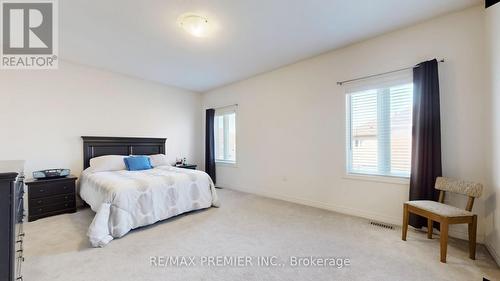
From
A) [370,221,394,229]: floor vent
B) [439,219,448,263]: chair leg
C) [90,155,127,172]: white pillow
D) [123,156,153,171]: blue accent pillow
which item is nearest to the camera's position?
[439,219,448,263]: chair leg

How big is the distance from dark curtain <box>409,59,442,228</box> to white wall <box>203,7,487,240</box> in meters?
0.13

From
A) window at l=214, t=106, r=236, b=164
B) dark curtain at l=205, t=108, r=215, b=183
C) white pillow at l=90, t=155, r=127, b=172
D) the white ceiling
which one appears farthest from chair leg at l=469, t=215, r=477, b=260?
white pillow at l=90, t=155, r=127, b=172

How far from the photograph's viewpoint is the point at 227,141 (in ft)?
18.2

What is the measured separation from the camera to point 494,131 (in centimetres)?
212

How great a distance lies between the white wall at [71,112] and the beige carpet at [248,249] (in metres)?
1.21

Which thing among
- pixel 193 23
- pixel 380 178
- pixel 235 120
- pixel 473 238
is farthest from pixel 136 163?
pixel 473 238

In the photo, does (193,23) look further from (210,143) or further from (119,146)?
(210,143)

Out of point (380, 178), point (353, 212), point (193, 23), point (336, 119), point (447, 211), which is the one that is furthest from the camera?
point (336, 119)

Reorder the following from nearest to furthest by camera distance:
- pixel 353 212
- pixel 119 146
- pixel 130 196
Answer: pixel 130 196, pixel 353 212, pixel 119 146

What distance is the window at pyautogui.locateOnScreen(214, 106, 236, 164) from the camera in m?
5.35

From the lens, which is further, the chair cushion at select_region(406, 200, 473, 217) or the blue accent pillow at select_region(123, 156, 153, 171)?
the blue accent pillow at select_region(123, 156, 153, 171)

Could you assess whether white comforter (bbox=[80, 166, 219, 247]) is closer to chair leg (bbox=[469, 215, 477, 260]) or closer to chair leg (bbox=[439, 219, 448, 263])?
chair leg (bbox=[439, 219, 448, 263])

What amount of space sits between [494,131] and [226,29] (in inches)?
123

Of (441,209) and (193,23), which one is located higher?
(193,23)
